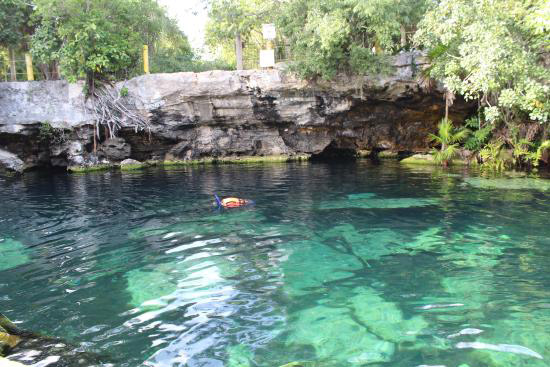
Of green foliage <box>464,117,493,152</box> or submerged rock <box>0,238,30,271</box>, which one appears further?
green foliage <box>464,117,493,152</box>

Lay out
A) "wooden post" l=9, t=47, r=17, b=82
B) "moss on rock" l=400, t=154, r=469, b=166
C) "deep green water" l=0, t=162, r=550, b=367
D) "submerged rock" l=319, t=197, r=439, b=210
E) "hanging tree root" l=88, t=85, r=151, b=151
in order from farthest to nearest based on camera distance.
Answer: "wooden post" l=9, t=47, r=17, b=82 → "hanging tree root" l=88, t=85, r=151, b=151 → "moss on rock" l=400, t=154, r=469, b=166 → "submerged rock" l=319, t=197, r=439, b=210 → "deep green water" l=0, t=162, r=550, b=367

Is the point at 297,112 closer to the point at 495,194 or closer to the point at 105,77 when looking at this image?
the point at 105,77

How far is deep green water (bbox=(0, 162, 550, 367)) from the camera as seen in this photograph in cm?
438

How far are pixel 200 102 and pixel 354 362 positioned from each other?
19427 millimetres

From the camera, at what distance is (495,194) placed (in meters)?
11.9

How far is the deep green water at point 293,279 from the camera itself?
438 cm

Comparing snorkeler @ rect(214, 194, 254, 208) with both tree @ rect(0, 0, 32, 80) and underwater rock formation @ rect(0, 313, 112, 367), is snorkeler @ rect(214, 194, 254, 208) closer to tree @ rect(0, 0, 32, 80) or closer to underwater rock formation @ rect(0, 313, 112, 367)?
underwater rock formation @ rect(0, 313, 112, 367)

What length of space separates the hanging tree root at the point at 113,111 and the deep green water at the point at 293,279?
9871 millimetres

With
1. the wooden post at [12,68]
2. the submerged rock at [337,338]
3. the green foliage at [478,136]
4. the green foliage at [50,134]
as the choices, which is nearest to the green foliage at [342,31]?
the green foliage at [478,136]

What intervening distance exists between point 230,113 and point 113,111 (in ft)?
19.0

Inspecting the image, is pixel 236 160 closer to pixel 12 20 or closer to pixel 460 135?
pixel 460 135

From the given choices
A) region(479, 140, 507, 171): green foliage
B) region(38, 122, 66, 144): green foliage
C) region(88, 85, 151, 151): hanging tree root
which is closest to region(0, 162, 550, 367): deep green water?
region(479, 140, 507, 171): green foliage

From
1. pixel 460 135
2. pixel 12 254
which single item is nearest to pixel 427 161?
pixel 460 135

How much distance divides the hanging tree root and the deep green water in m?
9.87
